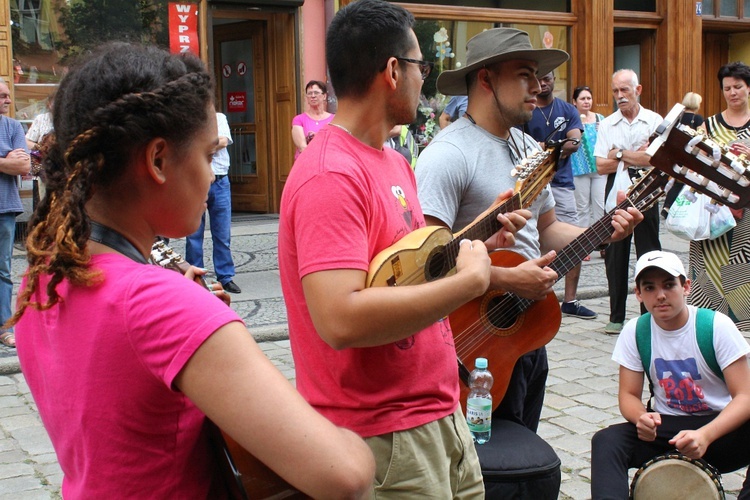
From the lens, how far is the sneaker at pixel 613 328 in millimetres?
7375

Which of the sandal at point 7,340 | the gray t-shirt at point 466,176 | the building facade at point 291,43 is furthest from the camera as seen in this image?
the building facade at point 291,43

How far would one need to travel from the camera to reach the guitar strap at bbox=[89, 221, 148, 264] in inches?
57.3

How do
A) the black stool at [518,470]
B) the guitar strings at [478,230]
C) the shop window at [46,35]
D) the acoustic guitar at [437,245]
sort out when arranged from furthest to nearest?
the shop window at [46,35] → the black stool at [518,470] → the guitar strings at [478,230] → the acoustic guitar at [437,245]

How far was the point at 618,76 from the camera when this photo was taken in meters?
8.24

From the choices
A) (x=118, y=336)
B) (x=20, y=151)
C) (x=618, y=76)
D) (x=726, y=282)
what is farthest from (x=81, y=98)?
(x=618, y=76)

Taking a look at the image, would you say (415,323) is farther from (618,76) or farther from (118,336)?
(618,76)

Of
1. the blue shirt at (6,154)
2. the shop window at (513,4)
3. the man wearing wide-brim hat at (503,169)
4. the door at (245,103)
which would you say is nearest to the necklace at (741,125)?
the man wearing wide-brim hat at (503,169)

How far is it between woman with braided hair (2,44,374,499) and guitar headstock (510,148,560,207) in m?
1.82

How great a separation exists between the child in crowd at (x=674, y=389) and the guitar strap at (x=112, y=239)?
2.72m

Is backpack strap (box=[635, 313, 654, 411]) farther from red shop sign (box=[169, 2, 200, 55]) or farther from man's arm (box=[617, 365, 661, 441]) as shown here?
red shop sign (box=[169, 2, 200, 55])

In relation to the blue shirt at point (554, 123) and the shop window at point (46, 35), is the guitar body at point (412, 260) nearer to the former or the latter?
the blue shirt at point (554, 123)

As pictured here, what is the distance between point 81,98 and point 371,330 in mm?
886

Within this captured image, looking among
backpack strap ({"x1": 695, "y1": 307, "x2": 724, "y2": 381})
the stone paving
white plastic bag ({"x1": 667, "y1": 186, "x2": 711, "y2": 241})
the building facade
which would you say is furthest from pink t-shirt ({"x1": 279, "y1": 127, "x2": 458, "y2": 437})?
the building facade

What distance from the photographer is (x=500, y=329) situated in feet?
11.8
